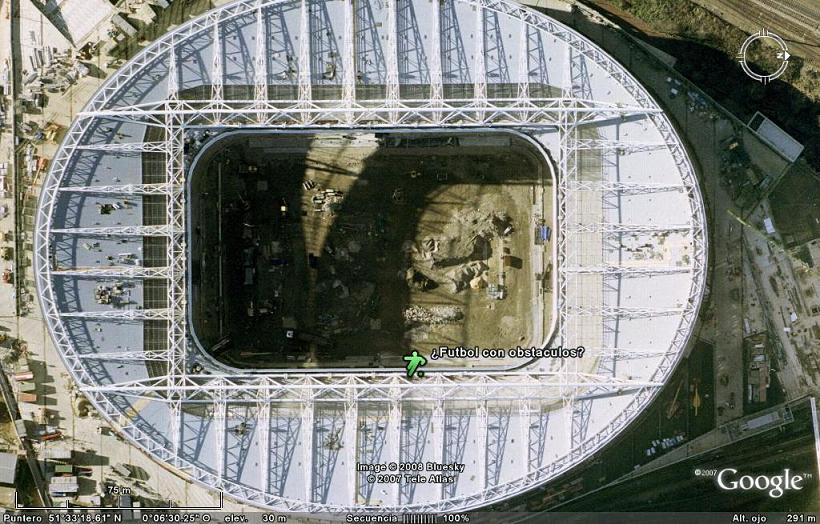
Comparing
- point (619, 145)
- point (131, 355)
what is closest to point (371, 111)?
point (619, 145)

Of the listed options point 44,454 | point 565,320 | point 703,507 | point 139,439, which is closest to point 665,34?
point 565,320

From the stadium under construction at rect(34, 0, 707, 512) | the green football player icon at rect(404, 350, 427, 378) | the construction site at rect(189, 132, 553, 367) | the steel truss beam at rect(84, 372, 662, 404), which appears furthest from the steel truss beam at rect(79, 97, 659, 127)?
the steel truss beam at rect(84, 372, 662, 404)

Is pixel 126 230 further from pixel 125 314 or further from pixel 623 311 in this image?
pixel 623 311

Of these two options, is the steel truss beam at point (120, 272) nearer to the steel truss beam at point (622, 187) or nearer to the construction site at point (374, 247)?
the construction site at point (374, 247)

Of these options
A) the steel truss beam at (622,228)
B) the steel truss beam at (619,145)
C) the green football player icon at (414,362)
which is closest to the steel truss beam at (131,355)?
the green football player icon at (414,362)

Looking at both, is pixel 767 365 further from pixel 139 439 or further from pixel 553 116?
pixel 139 439

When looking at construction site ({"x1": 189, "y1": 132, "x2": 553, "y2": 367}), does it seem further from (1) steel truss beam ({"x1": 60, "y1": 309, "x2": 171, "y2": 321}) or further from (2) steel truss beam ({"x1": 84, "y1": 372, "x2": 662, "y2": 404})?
(1) steel truss beam ({"x1": 60, "y1": 309, "x2": 171, "y2": 321})
